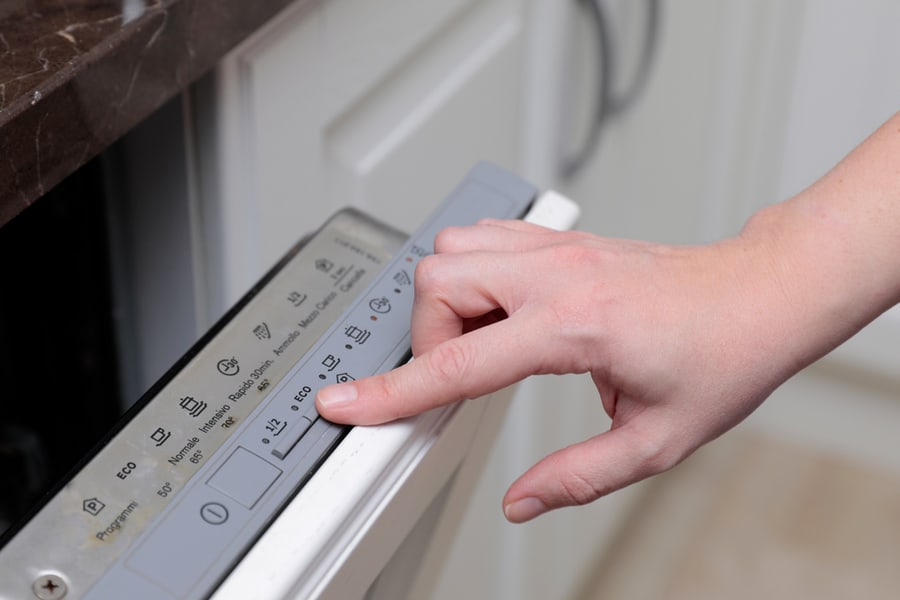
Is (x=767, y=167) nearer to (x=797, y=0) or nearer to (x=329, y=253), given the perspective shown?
(x=797, y=0)

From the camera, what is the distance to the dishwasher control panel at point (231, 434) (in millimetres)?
397

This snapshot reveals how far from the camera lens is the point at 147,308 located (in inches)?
26.5

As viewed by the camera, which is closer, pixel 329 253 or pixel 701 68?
pixel 329 253

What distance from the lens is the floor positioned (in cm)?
152

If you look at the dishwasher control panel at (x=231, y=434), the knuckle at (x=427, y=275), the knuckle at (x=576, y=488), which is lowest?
the dishwasher control panel at (x=231, y=434)

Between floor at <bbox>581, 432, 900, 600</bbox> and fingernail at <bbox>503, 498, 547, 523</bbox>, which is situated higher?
floor at <bbox>581, 432, 900, 600</bbox>

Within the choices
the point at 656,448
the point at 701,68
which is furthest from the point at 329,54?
the point at 701,68

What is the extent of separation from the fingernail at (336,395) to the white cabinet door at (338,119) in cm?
20

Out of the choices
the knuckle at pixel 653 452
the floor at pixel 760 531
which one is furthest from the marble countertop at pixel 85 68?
the floor at pixel 760 531

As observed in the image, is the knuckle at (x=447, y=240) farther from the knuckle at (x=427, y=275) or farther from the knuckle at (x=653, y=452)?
the knuckle at (x=653, y=452)

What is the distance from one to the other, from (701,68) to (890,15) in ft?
0.98

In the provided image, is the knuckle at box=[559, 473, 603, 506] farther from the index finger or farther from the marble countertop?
the marble countertop

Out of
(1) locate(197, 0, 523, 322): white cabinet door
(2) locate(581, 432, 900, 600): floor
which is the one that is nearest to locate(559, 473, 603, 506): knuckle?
(1) locate(197, 0, 523, 322): white cabinet door

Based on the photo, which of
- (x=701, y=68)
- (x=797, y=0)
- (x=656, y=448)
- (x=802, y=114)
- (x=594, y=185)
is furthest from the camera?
(x=802, y=114)
